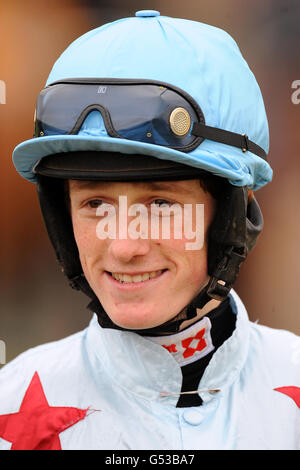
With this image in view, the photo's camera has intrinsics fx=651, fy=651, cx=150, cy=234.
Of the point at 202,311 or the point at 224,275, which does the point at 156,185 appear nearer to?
the point at 224,275

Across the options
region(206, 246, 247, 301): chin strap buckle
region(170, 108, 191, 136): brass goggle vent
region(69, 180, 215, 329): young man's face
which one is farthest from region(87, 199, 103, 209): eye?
region(206, 246, 247, 301): chin strap buckle

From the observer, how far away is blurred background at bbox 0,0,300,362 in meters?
4.11

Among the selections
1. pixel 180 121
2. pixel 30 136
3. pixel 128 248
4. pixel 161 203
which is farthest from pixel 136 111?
pixel 30 136

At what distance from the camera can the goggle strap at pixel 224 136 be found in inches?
70.9

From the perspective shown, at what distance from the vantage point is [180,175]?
1771mm

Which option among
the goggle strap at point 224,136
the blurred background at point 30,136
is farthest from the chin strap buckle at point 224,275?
the blurred background at point 30,136

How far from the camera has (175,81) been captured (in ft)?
5.88

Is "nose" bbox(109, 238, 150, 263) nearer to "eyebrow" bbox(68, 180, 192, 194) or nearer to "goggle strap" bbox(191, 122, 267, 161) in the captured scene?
"eyebrow" bbox(68, 180, 192, 194)

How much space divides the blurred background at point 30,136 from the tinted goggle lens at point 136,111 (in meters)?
2.37

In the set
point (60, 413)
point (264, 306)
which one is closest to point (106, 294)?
point (60, 413)

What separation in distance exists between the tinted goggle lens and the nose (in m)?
0.27

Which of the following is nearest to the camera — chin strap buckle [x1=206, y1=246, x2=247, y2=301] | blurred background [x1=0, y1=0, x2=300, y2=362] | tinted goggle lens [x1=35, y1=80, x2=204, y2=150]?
tinted goggle lens [x1=35, y1=80, x2=204, y2=150]
